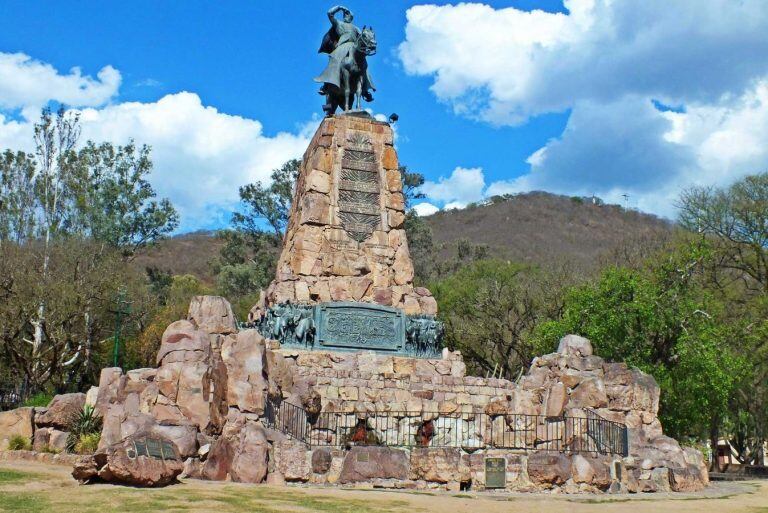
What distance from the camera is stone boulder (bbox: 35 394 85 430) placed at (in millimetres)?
19969

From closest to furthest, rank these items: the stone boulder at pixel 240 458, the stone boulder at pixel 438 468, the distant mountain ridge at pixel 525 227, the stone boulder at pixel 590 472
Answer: the stone boulder at pixel 240 458
the stone boulder at pixel 438 468
the stone boulder at pixel 590 472
the distant mountain ridge at pixel 525 227

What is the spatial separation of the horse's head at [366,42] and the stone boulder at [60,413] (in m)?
13.9

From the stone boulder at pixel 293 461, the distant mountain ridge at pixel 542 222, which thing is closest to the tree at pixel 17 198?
the stone boulder at pixel 293 461

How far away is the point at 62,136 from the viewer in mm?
41531

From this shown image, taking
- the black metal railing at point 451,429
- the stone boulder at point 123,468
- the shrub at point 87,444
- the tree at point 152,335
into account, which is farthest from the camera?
the tree at point 152,335

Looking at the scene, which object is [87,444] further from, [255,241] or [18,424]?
[255,241]

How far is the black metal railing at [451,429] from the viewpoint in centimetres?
1848

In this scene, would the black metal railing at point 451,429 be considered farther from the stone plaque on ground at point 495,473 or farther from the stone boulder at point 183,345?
the stone boulder at point 183,345

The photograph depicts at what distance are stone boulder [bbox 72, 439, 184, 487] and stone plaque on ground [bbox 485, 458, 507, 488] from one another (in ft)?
19.5

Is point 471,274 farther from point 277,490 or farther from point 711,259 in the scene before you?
point 277,490

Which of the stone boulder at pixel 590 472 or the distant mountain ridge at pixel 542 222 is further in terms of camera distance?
the distant mountain ridge at pixel 542 222

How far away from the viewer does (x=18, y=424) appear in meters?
20.0

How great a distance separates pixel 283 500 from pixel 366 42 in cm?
1828

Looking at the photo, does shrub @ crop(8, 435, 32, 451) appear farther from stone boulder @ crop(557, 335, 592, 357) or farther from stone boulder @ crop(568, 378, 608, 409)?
stone boulder @ crop(557, 335, 592, 357)
